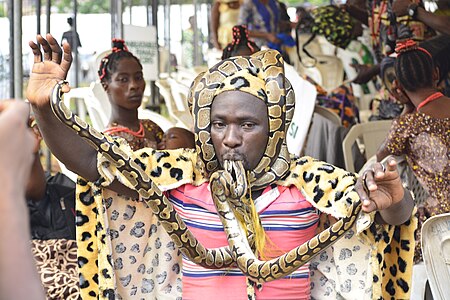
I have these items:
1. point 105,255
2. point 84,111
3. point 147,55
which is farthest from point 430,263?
point 84,111

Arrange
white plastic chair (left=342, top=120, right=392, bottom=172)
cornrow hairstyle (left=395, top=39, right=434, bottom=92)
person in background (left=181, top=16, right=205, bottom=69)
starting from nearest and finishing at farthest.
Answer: cornrow hairstyle (left=395, top=39, right=434, bottom=92) → white plastic chair (left=342, top=120, right=392, bottom=172) → person in background (left=181, top=16, right=205, bottom=69)

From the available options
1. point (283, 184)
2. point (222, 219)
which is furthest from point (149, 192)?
point (283, 184)

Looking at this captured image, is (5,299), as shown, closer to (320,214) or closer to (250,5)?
(320,214)

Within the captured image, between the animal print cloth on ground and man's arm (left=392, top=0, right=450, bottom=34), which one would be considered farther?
man's arm (left=392, top=0, right=450, bottom=34)

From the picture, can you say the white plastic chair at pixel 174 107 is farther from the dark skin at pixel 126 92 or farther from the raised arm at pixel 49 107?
the raised arm at pixel 49 107

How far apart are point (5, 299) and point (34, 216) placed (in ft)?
12.0

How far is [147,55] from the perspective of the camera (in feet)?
25.7

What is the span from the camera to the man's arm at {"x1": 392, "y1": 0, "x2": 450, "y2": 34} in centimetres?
566

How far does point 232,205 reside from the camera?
2932 mm

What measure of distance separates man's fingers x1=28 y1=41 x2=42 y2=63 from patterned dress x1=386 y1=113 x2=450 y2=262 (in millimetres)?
2167

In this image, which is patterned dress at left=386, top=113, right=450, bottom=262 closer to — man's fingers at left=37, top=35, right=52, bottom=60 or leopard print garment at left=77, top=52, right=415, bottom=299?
leopard print garment at left=77, top=52, right=415, bottom=299

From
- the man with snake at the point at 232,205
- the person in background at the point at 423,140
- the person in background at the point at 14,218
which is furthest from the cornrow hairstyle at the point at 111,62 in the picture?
the person in background at the point at 14,218

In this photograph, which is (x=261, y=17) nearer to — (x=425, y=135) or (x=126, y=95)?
(x=126, y=95)

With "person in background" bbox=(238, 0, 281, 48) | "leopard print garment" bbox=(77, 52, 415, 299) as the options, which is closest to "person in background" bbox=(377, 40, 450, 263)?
"leopard print garment" bbox=(77, 52, 415, 299)
